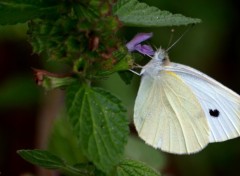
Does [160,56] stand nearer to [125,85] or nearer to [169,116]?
[169,116]

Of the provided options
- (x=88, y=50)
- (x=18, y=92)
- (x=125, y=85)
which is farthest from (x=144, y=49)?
(x=18, y=92)

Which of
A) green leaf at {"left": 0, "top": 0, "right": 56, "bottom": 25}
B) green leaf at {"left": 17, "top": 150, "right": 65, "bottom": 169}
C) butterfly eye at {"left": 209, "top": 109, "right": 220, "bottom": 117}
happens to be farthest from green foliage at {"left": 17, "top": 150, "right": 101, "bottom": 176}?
butterfly eye at {"left": 209, "top": 109, "right": 220, "bottom": 117}

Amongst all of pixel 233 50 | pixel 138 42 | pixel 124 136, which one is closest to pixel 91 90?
pixel 124 136

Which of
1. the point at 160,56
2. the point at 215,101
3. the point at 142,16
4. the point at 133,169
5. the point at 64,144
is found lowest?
the point at 64,144

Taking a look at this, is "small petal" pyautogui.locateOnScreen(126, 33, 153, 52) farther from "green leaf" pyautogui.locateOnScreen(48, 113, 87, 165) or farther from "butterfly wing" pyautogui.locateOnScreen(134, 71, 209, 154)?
"green leaf" pyautogui.locateOnScreen(48, 113, 87, 165)

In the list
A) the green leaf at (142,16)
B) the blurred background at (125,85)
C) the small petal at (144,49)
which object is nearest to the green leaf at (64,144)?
the blurred background at (125,85)

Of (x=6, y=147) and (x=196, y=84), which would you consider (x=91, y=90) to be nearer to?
(x=196, y=84)

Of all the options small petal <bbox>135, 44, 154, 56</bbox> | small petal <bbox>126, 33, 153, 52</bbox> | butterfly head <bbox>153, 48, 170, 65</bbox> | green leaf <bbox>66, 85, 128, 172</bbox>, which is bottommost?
green leaf <bbox>66, 85, 128, 172</bbox>
